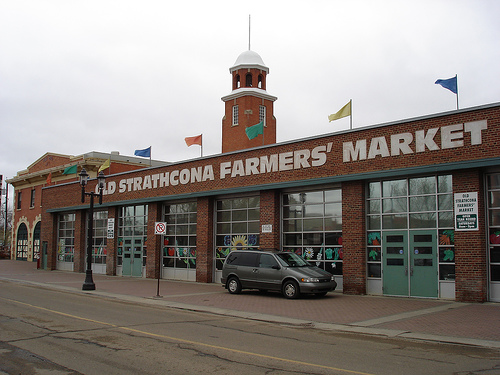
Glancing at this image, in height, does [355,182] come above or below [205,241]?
above

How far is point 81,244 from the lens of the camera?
3488 cm

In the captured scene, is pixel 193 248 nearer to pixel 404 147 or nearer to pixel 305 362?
pixel 404 147

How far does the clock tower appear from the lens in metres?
49.4

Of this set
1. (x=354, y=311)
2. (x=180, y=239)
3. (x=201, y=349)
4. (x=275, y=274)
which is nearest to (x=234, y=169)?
(x=180, y=239)

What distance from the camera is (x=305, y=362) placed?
8.30 metres

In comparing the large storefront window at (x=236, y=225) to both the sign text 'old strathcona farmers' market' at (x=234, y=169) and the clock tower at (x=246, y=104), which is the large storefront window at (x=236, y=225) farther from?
the clock tower at (x=246, y=104)

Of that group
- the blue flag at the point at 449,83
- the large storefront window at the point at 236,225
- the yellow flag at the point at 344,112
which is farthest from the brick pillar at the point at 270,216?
the blue flag at the point at 449,83

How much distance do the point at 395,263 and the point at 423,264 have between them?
3.49 feet

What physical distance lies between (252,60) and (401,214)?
3624cm

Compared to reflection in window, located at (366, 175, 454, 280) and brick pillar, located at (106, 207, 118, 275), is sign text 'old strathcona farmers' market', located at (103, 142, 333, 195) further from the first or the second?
reflection in window, located at (366, 175, 454, 280)

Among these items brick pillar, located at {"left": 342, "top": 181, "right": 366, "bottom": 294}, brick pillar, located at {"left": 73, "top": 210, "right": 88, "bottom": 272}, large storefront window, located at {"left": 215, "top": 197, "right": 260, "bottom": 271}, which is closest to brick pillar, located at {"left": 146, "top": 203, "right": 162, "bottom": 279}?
large storefront window, located at {"left": 215, "top": 197, "right": 260, "bottom": 271}

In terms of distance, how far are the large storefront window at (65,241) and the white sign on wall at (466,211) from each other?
91.8 feet

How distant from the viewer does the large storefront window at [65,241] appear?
120ft

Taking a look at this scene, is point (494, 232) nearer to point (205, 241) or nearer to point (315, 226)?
point (315, 226)
